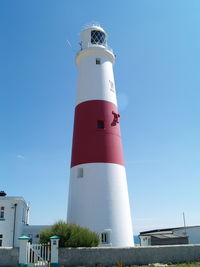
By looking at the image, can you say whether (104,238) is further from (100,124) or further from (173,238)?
(173,238)

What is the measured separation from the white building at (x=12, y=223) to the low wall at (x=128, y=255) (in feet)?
34.4

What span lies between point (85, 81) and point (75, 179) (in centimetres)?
681

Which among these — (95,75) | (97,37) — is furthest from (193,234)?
(97,37)

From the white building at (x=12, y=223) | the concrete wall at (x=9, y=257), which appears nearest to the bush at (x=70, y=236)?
the concrete wall at (x=9, y=257)

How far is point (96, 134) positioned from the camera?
19.0m

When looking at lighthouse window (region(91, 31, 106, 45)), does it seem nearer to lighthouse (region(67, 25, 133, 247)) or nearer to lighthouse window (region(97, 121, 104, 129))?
lighthouse (region(67, 25, 133, 247))

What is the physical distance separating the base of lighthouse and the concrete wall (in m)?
4.78

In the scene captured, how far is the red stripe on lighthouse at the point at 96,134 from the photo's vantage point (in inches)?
734

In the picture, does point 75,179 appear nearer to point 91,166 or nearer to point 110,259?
point 91,166

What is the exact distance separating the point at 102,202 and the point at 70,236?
3.64 meters

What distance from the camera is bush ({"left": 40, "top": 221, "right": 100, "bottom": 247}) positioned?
47.5 feet

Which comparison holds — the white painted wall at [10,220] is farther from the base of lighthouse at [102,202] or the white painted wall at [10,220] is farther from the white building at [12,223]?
the base of lighthouse at [102,202]

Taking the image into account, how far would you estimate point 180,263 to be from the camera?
15.7 meters

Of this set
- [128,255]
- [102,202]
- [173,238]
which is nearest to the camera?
[128,255]
